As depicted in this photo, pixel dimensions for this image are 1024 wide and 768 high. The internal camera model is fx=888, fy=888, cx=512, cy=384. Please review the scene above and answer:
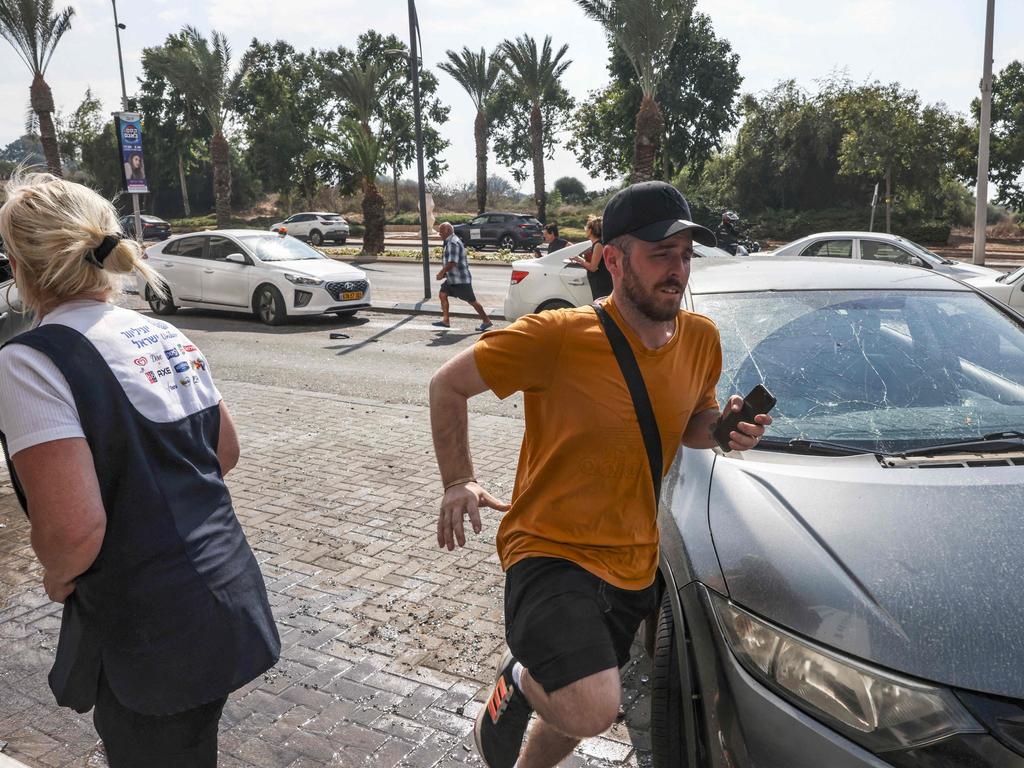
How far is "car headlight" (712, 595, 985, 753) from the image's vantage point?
193cm

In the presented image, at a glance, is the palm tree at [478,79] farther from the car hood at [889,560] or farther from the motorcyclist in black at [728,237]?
the car hood at [889,560]

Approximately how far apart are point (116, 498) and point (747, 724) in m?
1.56

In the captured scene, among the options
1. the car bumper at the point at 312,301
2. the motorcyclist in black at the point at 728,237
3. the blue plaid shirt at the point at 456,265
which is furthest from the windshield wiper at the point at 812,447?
the motorcyclist in black at the point at 728,237

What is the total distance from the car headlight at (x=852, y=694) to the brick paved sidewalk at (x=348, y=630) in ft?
3.57

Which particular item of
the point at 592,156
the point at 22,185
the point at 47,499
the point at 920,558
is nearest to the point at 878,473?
the point at 920,558

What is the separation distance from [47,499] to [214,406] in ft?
1.64

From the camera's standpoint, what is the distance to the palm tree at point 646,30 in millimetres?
29359

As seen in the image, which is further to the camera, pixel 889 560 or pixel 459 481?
pixel 459 481

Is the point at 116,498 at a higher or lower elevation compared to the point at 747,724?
higher

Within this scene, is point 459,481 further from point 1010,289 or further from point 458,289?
point 458,289

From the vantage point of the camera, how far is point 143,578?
76.4 inches

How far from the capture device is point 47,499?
181 cm

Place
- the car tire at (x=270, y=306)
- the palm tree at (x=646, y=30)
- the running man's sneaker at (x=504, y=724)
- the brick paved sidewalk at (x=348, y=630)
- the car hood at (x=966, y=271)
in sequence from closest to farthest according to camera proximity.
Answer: the running man's sneaker at (x=504, y=724), the brick paved sidewalk at (x=348, y=630), the car hood at (x=966, y=271), the car tire at (x=270, y=306), the palm tree at (x=646, y=30)

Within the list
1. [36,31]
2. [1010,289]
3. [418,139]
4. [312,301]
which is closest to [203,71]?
[36,31]
